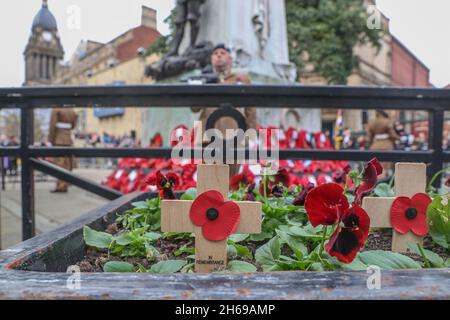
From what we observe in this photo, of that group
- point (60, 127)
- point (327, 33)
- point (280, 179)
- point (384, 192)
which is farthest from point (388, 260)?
point (327, 33)

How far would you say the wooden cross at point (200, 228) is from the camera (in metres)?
0.79

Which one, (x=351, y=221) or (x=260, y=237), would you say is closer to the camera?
(x=351, y=221)

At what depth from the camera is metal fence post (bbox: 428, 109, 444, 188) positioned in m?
2.12

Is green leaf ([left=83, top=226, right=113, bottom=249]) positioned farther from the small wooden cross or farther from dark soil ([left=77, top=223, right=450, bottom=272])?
the small wooden cross

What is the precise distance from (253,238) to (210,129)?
3.47ft

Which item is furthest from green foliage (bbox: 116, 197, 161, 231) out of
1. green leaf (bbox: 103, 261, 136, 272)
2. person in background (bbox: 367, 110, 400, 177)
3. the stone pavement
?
person in background (bbox: 367, 110, 400, 177)

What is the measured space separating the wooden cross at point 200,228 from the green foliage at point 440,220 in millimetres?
398

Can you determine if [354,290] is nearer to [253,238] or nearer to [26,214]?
[253,238]

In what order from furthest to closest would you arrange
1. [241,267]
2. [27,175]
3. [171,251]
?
[27,175], [171,251], [241,267]

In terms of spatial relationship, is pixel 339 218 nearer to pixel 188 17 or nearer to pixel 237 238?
pixel 237 238

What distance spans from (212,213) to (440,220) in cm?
52

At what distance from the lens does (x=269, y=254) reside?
82 centimetres

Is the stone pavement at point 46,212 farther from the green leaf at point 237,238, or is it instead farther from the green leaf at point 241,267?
the green leaf at point 241,267
